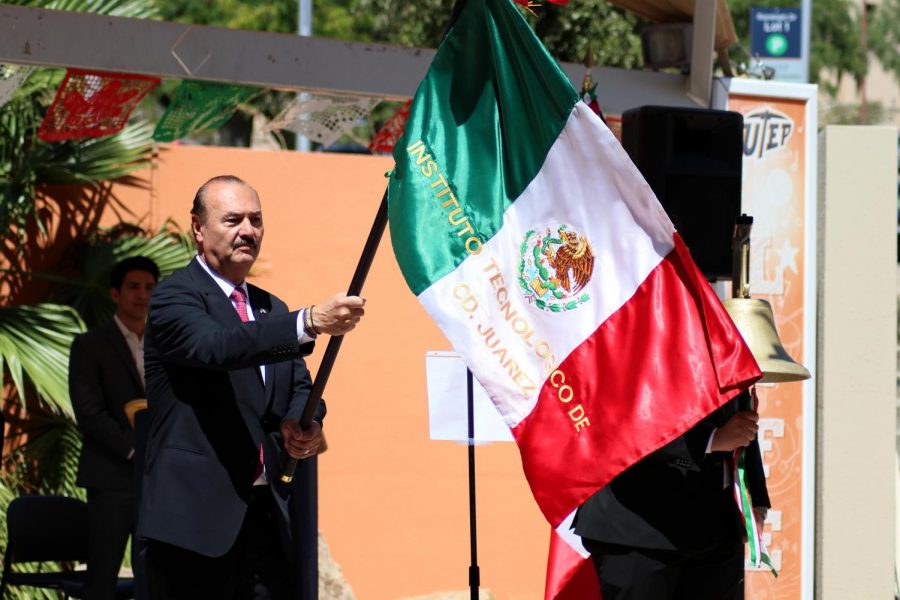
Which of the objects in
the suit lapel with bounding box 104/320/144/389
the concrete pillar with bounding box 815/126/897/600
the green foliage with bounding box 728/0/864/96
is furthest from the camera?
the green foliage with bounding box 728/0/864/96

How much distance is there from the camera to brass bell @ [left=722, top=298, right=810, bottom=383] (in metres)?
4.50

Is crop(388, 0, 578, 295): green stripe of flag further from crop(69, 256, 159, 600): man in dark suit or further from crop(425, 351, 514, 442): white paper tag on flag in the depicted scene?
crop(69, 256, 159, 600): man in dark suit

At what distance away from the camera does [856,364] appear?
279 inches

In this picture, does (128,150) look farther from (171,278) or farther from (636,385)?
(636,385)

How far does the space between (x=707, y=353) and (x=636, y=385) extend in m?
0.23

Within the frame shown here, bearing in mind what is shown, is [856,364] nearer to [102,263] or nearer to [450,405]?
[450,405]

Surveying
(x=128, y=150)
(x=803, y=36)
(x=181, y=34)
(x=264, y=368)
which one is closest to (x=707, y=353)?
(x=264, y=368)

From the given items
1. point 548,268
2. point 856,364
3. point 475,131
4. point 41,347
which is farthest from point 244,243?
point 856,364

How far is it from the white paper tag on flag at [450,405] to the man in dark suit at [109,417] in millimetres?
1642

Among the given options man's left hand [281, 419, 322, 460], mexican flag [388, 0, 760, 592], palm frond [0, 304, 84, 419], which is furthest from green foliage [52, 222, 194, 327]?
mexican flag [388, 0, 760, 592]

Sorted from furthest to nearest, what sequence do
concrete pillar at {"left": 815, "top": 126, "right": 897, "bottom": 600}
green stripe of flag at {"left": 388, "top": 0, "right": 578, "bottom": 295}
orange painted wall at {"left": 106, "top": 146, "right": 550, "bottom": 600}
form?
1. orange painted wall at {"left": 106, "top": 146, "right": 550, "bottom": 600}
2. concrete pillar at {"left": 815, "top": 126, "right": 897, "bottom": 600}
3. green stripe of flag at {"left": 388, "top": 0, "right": 578, "bottom": 295}

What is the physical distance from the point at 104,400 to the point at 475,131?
3247 mm

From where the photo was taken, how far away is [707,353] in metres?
4.02

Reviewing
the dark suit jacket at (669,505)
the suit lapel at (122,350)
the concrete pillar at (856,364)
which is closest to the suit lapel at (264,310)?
the dark suit jacket at (669,505)
